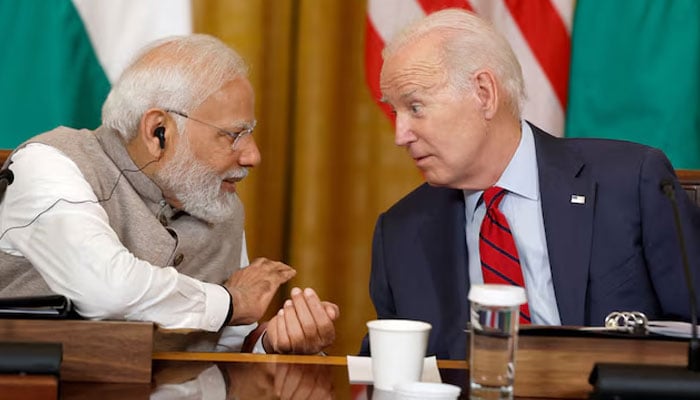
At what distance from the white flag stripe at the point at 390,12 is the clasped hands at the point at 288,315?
3.87 feet

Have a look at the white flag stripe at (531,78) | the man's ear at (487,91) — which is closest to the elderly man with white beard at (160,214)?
the man's ear at (487,91)

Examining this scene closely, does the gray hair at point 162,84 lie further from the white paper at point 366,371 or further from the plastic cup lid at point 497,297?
the plastic cup lid at point 497,297

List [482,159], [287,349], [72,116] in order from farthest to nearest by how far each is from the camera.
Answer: [72,116] → [482,159] → [287,349]

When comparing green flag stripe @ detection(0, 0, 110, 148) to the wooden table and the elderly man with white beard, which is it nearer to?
the elderly man with white beard

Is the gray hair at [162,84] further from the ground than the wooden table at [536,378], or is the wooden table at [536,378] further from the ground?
the gray hair at [162,84]

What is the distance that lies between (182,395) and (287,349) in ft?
2.07

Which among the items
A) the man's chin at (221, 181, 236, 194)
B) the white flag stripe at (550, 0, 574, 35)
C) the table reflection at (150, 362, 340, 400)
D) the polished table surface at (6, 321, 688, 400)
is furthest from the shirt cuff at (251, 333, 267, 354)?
the white flag stripe at (550, 0, 574, 35)

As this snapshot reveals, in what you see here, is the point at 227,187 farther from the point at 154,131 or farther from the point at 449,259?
the point at 449,259

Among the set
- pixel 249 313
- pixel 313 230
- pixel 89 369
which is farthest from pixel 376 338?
pixel 313 230

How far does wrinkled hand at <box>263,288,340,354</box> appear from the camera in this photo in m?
2.35

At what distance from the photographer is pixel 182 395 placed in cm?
173

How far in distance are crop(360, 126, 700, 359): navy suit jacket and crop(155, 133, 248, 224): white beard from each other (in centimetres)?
48

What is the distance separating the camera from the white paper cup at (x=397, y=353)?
1762mm

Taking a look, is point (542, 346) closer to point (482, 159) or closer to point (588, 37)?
point (482, 159)
